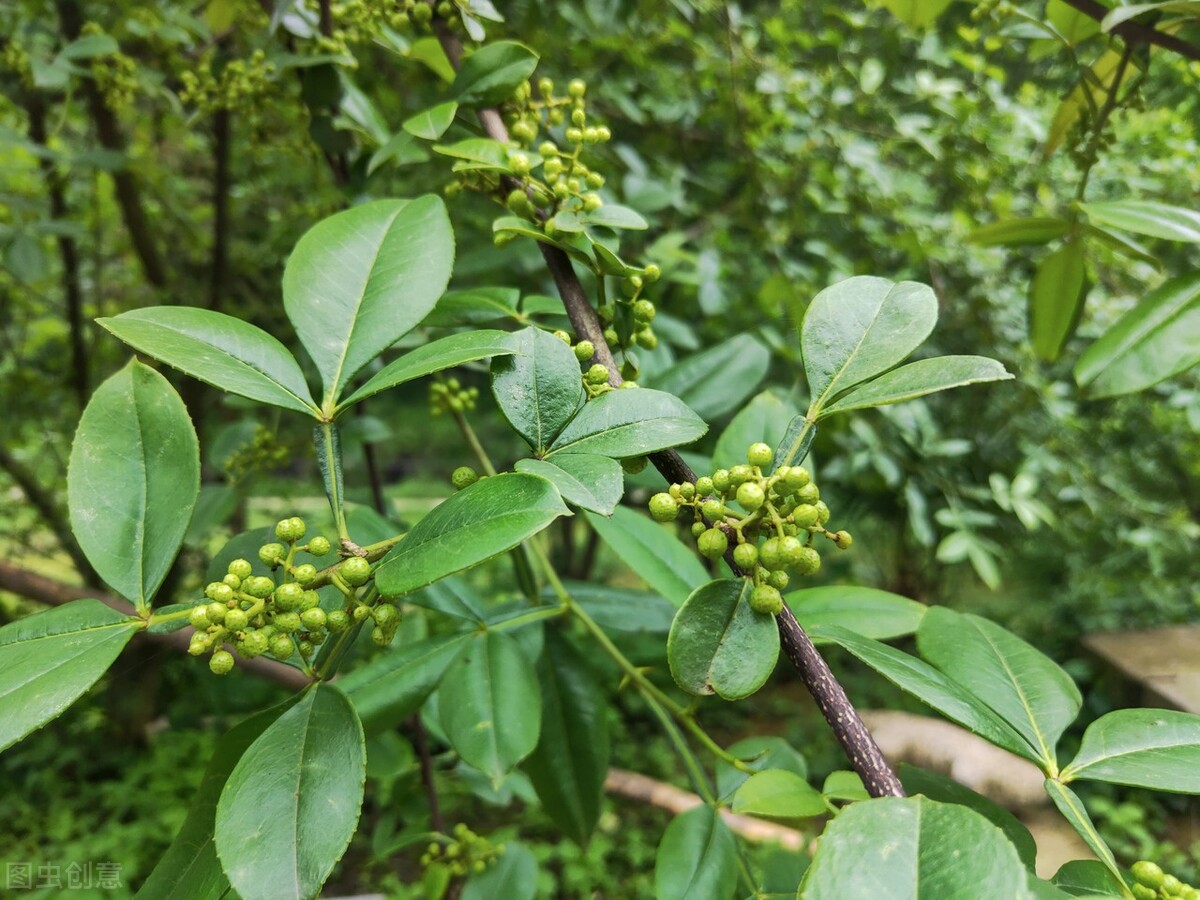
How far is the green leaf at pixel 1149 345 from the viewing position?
623 mm

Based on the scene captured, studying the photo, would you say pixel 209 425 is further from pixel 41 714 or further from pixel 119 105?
pixel 41 714

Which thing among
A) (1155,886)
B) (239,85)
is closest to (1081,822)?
A: (1155,886)

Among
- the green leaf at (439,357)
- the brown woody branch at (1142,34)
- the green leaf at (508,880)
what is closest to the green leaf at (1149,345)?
the brown woody branch at (1142,34)

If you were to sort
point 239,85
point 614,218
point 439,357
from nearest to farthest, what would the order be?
point 439,357 < point 614,218 < point 239,85

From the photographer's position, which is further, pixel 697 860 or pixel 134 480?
pixel 697 860

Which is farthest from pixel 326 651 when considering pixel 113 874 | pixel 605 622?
pixel 113 874

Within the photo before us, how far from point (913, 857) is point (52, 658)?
1.50 feet

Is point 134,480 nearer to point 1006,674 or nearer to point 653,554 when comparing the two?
point 653,554

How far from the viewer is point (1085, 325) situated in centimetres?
198

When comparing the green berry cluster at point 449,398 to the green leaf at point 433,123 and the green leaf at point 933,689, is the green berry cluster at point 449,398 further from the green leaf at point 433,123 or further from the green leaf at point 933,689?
the green leaf at point 933,689

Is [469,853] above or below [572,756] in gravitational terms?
below

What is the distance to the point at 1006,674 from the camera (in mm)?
537

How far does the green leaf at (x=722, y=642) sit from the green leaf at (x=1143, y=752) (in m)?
0.21

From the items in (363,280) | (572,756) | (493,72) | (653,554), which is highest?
(493,72)
